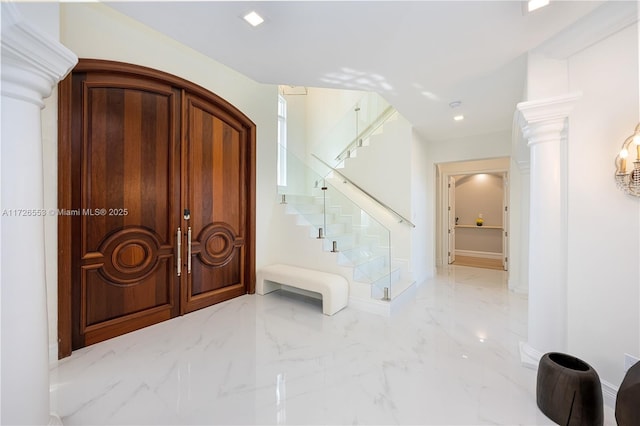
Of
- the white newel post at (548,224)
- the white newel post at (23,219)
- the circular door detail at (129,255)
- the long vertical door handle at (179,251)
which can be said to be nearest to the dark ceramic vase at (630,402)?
the white newel post at (548,224)

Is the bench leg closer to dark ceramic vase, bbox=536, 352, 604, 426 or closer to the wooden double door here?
the wooden double door

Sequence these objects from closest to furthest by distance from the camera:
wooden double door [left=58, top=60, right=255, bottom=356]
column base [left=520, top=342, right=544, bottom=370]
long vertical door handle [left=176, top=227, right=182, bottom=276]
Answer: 1. column base [left=520, top=342, right=544, bottom=370]
2. wooden double door [left=58, top=60, right=255, bottom=356]
3. long vertical door handle [left=176, top=227, right=182, bottom=276]

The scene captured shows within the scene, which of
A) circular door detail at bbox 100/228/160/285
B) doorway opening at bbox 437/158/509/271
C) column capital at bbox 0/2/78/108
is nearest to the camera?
column capital at bbox 0/2/78/108

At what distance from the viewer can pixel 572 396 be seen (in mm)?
1507

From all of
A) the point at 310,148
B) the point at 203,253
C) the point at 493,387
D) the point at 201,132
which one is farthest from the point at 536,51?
the point at 310,148

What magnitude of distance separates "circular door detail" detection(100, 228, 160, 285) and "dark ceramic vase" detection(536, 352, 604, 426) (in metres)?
3.55

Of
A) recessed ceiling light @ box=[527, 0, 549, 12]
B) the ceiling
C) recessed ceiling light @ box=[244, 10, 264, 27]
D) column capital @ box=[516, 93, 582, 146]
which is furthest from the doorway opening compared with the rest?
recessed ceiling light @ box=[244, 10, 264, 27]

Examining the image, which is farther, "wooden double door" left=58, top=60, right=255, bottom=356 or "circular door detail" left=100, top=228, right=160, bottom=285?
"circular door detail" left=100, top=228, right=160, bottom=285

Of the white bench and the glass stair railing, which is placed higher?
the glass stair railing

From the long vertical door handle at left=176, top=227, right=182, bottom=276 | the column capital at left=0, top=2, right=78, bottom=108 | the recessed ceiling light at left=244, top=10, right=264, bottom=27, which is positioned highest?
the recessed ceiling light at left=244, top=10, right=264, bottom=27

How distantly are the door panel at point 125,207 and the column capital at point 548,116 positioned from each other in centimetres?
351

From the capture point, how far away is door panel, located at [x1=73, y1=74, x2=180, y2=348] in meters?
2.42

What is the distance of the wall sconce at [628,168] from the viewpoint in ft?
5.14

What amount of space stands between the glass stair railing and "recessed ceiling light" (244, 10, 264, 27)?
2.56 metres
